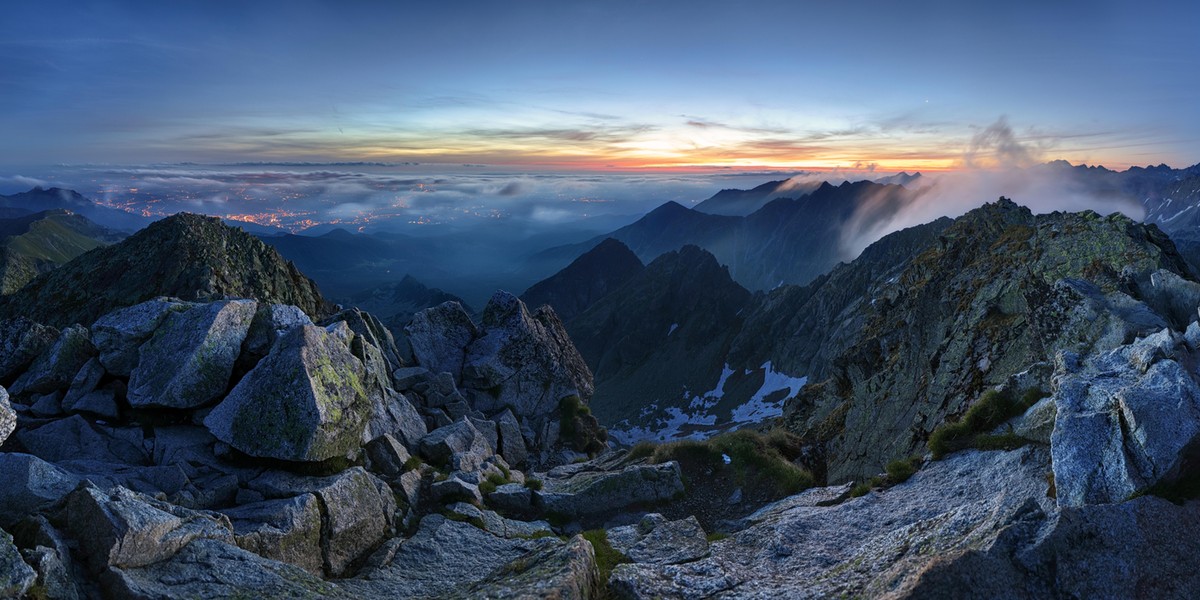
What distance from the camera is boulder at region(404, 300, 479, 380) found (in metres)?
46.3

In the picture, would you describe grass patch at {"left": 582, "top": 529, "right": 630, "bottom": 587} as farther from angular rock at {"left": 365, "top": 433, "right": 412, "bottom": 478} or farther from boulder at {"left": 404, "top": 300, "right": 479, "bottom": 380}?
boulder at {"left": 404, "top": 300, "right": 479, "bottom": 380}

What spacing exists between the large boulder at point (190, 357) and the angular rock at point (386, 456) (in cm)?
700

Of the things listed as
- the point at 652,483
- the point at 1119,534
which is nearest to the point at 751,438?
the point at 652,483

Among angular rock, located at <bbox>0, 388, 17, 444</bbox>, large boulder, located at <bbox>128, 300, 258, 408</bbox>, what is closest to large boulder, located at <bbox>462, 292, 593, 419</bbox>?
large boulder, located at <bbox>128, 300, 258, 408</bbox>

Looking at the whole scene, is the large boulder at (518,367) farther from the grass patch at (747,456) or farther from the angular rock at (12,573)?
the angular rock at (12,573)

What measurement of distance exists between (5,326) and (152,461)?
13650 millimetres

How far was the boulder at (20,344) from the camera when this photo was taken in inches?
1036

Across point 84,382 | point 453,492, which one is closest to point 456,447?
point 453,492

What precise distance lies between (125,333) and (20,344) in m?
5.79

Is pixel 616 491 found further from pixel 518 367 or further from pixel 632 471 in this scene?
pixel 518 367

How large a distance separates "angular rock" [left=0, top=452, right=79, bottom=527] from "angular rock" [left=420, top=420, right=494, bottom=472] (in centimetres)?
1572

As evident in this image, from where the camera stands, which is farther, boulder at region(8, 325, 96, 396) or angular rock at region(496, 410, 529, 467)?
angular rock at region(496, 410, 529, 467)

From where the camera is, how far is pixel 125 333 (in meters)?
25.8

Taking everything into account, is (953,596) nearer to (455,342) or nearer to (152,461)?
(152,461)
